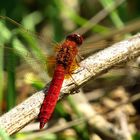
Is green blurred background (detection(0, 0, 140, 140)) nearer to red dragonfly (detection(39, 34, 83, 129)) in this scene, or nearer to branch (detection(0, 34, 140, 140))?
red dragonfly (detection(39, 34, 83, 129))

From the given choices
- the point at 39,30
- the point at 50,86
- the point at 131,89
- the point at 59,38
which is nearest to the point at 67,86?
the point at 50,86

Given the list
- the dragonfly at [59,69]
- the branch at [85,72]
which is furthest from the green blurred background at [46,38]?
the branch at [85,72]

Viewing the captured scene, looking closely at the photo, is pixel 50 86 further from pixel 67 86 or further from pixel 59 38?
pixel 59 38

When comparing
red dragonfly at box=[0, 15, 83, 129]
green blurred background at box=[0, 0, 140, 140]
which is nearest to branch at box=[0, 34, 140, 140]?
red dragonfly at box=[0, 15, 83, 129]

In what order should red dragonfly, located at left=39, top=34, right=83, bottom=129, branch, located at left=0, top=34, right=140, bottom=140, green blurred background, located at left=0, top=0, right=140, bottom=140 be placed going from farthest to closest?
1. green blurred background, located at left=0, top=0, right=140, bottom=140
2. red dragonfly, located at left=39, top=34, right=83, bottom=129
3. branch, located at left=0, top=34, right=140, bottom=140

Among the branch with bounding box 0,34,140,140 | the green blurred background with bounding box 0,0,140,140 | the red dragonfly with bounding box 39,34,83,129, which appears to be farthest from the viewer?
the green blurred background with bounding box 0,0,140,140

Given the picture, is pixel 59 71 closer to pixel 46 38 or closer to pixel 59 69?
pixel 59 69

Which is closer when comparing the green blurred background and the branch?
the branch

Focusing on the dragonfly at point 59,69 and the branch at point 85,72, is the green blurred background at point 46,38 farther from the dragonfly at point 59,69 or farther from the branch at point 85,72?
the branch at point 85,72
